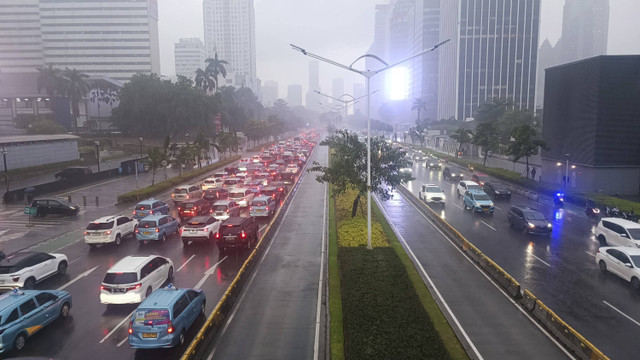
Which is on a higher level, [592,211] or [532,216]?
[532,216]

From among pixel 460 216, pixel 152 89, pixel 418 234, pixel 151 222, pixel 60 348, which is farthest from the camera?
pixel 152 89

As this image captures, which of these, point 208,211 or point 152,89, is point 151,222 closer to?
point 208,211

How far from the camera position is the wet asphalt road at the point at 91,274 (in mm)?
14492

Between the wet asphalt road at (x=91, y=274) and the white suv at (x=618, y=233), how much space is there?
68.8 ft

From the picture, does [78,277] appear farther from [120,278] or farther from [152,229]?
[152,229]

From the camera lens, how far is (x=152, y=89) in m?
106

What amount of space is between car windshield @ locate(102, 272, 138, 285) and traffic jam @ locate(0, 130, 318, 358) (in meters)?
0.04

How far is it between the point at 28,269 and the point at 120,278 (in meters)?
5.46

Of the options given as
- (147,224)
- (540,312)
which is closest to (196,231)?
(147,224)

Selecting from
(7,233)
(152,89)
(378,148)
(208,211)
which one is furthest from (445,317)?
(152,89)

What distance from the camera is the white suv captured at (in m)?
25.3

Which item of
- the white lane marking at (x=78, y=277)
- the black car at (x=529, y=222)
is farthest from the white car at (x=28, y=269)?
the black car at (x=529, y=222)

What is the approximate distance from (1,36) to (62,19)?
26.7 m

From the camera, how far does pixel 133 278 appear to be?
57.7 ft
